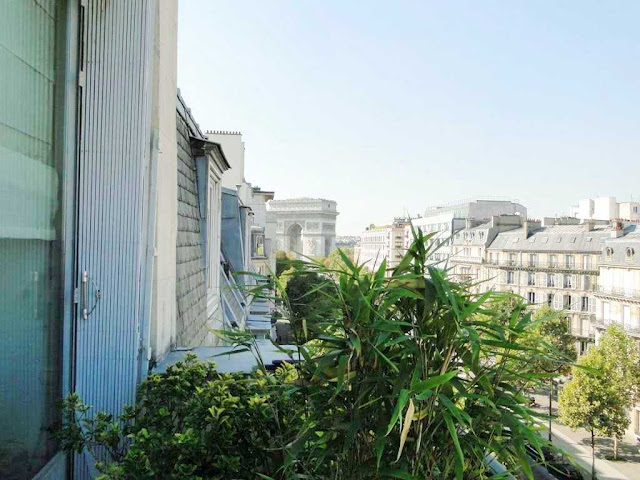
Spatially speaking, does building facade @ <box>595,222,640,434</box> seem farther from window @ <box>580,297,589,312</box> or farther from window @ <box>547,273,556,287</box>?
window @ <box>547,273,556,287</box>


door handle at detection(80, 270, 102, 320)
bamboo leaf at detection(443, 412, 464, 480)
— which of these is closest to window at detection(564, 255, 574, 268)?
door handle at detection(80, 270, 102, 320)

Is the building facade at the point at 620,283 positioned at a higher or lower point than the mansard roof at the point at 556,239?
lower

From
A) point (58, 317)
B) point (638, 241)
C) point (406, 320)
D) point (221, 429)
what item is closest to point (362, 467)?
point (406, 320)

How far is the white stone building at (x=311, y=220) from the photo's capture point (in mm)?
77125

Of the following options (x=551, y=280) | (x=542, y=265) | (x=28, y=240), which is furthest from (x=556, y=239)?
(x=28, y=240)

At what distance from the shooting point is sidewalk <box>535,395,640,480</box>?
754 inches

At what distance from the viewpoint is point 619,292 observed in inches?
1406

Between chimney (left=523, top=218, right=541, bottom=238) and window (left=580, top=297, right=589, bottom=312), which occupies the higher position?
chimney (left=523, top=218, right=541, bottom=238)

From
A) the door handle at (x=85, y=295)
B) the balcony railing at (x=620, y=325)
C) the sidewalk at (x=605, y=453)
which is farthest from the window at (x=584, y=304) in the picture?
the door handle at (x=85, y=295)

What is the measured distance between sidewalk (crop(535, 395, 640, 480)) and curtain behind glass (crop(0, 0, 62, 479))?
17852mm

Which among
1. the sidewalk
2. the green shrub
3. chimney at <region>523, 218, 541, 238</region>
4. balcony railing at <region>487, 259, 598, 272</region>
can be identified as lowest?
the sidewalk

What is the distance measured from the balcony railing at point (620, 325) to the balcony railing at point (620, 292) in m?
1.65

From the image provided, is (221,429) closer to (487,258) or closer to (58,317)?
(58,317)

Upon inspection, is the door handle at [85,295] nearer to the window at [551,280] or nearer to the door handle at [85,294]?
the door handle at [85,294]
